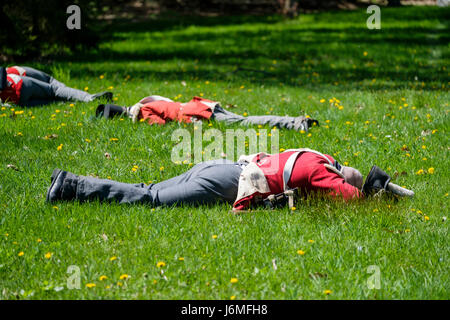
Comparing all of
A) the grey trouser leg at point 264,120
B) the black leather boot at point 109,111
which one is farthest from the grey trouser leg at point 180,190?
the black leather boot at point 109,111

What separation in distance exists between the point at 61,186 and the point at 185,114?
2.40 m

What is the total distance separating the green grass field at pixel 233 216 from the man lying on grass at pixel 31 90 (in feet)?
0.89

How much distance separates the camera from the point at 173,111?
593 cm

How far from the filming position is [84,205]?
378 centimetres

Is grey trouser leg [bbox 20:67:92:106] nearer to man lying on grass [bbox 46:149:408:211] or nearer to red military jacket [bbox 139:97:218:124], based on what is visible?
red military jacket [bbox 139:97:218:124]

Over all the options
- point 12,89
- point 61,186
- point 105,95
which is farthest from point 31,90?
point 61,186

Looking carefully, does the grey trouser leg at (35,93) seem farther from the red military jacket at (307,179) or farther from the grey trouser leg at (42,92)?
the red military jacket at (307,179)

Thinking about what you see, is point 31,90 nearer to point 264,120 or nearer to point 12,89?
point 12,89

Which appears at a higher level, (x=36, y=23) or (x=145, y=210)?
(x=36, y=23)

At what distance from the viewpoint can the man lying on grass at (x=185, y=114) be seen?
593 cm
